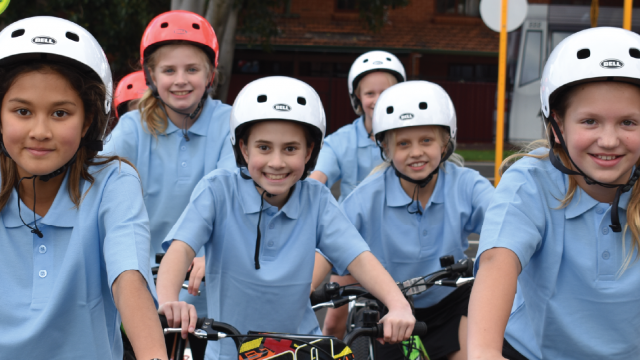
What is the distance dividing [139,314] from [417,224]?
2.31 meters

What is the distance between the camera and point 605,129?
245 centimetres

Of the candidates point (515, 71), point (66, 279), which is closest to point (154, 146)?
point (66, 279)

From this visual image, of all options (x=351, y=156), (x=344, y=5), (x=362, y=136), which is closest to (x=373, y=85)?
(x=362, y=136)

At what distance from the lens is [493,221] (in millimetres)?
2549

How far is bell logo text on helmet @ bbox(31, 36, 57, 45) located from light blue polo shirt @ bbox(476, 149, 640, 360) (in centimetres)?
170

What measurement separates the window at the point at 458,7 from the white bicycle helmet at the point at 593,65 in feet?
97.6

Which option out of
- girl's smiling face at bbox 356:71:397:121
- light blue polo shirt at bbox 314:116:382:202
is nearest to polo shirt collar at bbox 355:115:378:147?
light blue polo shirt at bbox 314:116:382:202

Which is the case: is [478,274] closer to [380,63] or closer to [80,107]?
[80,107]

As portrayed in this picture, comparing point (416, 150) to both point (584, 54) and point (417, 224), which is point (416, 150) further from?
point (584, 54)

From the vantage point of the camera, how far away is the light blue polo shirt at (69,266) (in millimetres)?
2434

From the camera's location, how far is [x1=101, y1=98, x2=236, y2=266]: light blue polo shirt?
4559 millimetres

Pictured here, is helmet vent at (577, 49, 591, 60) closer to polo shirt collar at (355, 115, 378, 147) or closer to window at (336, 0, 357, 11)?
polo shirt collar at (355, 115, 378, 147)

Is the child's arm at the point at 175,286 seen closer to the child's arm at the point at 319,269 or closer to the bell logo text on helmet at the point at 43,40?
the child's arm at the point at 319,269

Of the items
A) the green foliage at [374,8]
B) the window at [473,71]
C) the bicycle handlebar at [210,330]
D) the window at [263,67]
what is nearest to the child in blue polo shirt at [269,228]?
the bicycle handlebar at [210,330]
